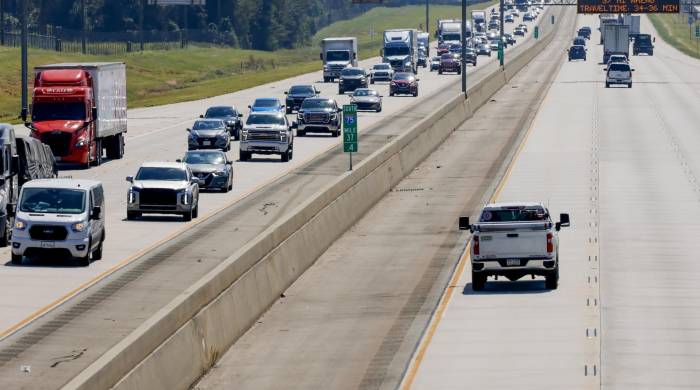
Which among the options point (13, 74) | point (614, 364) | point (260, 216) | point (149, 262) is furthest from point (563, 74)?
point (614, 364)

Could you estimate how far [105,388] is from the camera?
2030 centimetres

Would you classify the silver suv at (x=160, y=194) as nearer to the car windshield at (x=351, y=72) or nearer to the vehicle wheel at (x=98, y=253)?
the vehicle wheel at (x=98, y=253)

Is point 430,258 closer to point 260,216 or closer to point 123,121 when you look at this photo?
point 260,216

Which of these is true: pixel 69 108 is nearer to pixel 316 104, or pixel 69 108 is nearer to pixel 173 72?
pixel 316 104

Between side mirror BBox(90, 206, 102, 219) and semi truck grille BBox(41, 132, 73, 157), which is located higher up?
side mirror BBox(90, 206, 102, 219)

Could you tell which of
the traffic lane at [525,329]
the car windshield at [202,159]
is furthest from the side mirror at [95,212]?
the car windshield at [202,159]

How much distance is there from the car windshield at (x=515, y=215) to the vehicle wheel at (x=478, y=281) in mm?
1175

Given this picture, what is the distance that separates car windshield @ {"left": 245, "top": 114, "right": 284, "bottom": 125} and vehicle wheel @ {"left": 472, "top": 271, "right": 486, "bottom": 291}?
32.1 metres

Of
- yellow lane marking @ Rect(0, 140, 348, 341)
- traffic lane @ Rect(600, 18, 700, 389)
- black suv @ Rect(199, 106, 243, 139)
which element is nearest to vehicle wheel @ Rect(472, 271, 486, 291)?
traffic lane @ Rect(600, 18, 700, 389)

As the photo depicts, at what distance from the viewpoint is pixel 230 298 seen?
29.7 m

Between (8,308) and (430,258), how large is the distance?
13532 millimetres

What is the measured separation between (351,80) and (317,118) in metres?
34.8

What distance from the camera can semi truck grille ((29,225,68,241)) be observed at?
122 ft

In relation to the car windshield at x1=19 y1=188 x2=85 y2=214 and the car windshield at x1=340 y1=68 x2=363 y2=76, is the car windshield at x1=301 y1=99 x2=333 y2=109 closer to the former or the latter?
the car windshield at x1=340 y1=68 x2=363 y2=76
